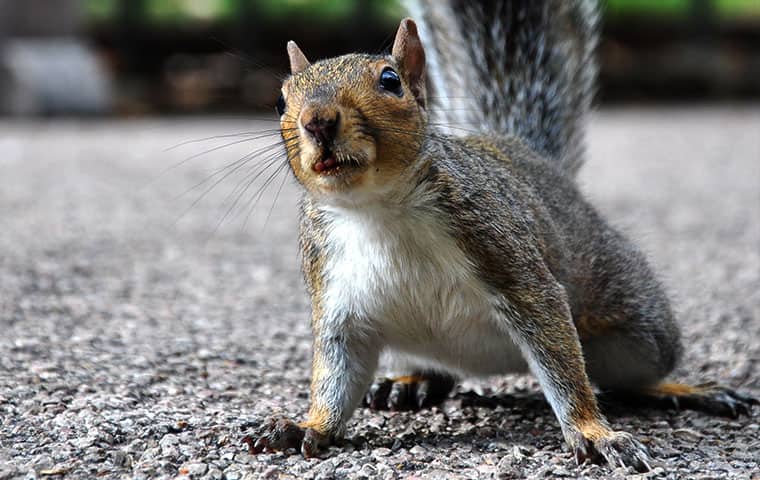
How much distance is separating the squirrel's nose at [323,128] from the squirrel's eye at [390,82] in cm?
20

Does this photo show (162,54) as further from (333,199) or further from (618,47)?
(333,199)

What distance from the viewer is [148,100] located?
1128 centimetres

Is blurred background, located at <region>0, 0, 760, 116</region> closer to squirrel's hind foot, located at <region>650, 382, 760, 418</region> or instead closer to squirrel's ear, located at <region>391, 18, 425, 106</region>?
squirrel's hind foot, located at <region>650, 382, 760, 418</region>

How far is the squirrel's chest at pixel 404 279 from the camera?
2.15 metres

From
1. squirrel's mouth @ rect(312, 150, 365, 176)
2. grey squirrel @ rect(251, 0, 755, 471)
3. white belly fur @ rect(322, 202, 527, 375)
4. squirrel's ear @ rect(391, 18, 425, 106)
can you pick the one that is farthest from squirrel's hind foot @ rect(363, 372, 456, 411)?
squirrel's mouth @ rect(312, 150, 365, 176)

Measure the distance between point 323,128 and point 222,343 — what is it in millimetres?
1465

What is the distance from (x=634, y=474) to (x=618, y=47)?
33.0 ft

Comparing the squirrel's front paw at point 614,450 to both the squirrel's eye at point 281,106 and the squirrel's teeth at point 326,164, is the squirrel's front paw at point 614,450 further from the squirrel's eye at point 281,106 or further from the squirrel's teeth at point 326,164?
the squirrel's eye at point 281,106

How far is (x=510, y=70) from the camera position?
3.30 metres

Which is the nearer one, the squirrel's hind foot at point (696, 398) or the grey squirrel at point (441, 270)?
the grey squirrel at point (441, 270)

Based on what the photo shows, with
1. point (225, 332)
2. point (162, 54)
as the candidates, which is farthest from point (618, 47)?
point (225, 332)

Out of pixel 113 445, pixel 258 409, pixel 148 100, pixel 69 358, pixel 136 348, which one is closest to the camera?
pixel 113 445

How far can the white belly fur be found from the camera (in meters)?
2.15

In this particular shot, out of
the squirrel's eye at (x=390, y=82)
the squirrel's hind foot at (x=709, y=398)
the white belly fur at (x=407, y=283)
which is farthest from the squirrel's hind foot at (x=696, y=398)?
the squirrel's eye at (x=390, y=82)
